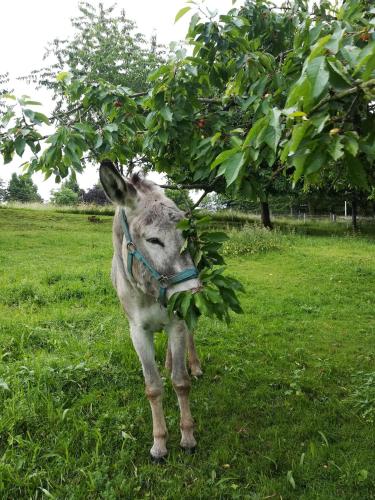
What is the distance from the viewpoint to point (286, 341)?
597 cm

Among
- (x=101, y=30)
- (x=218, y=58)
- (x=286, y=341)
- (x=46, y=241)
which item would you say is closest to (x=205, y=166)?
(x=218, y=58)

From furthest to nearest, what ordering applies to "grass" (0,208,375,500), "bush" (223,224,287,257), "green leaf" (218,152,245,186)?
1. "bush" (223,224,287,257)
2. "grass" (0,208,375,500)
3. "green leaf" (218,152,245,186)

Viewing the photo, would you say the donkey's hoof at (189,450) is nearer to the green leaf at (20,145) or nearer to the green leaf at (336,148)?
the green leaf at (20,145)

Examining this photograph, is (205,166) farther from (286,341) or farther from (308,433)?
(286,341)

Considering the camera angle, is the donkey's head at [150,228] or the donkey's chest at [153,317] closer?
the donkey's head at [150,228]

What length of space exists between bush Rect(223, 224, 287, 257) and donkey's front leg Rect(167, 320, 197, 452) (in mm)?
9531

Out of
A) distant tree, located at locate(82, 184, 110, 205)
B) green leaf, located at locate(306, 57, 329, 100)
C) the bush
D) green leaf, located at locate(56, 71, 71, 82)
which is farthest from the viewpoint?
distant tree, located at locate(82, 184, 110, 205)

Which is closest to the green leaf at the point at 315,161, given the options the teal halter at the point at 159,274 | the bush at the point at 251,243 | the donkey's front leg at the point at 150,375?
the teal halter at the point at 159,274

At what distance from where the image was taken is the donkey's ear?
2.89m

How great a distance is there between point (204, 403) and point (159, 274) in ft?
6.50

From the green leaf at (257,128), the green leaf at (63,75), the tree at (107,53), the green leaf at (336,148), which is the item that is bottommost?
the green leaf at (336,148)

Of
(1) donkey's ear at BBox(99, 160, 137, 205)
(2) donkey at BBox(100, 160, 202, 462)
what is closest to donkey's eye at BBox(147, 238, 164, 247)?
(2) donkey at BBox(100, 160, 202, 462)

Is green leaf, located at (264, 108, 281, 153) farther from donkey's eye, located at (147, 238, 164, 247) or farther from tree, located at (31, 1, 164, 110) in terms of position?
tree, located at (31, 1, 164, 110)

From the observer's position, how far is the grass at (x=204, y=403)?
3051 mm
